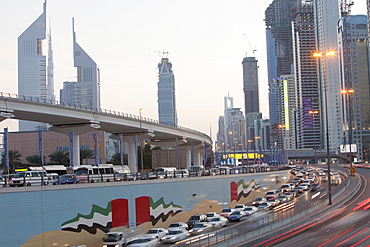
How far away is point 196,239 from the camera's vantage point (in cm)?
2995

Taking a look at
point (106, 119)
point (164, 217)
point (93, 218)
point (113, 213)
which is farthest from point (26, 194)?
point (106, 119)

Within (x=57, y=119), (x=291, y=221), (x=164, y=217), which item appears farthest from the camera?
(x=57, y=119)

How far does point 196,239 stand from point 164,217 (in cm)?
1647

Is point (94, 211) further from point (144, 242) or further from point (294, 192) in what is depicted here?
point (294, 192)

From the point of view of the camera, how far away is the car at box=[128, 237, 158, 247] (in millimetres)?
33381

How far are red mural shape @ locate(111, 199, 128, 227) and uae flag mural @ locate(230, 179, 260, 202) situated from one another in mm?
24769

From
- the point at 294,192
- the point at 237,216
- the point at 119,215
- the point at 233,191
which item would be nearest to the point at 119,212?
the point at 119,215

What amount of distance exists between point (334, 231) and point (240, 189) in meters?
28.8

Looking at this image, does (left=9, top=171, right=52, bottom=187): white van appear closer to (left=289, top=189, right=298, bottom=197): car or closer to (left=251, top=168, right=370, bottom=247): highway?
(left=251, top=168, right=370, bottom=247): highway

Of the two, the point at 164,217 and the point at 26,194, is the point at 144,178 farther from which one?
the point at 26,194

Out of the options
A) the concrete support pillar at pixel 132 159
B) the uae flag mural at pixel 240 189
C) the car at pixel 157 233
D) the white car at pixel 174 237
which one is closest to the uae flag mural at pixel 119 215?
the car at pixel 157 233

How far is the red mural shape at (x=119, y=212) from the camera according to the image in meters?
39.1

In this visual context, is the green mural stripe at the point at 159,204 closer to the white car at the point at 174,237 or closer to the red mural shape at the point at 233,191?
the white car at the point at 174,237

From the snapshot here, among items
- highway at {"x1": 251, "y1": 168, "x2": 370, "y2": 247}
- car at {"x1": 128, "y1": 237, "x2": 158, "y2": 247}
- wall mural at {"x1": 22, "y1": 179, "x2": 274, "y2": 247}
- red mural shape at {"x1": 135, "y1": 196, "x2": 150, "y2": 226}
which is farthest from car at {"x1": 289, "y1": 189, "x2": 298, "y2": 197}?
car at {"x1": 128, "y1": 237, "x2": 158, "y2": 247}
